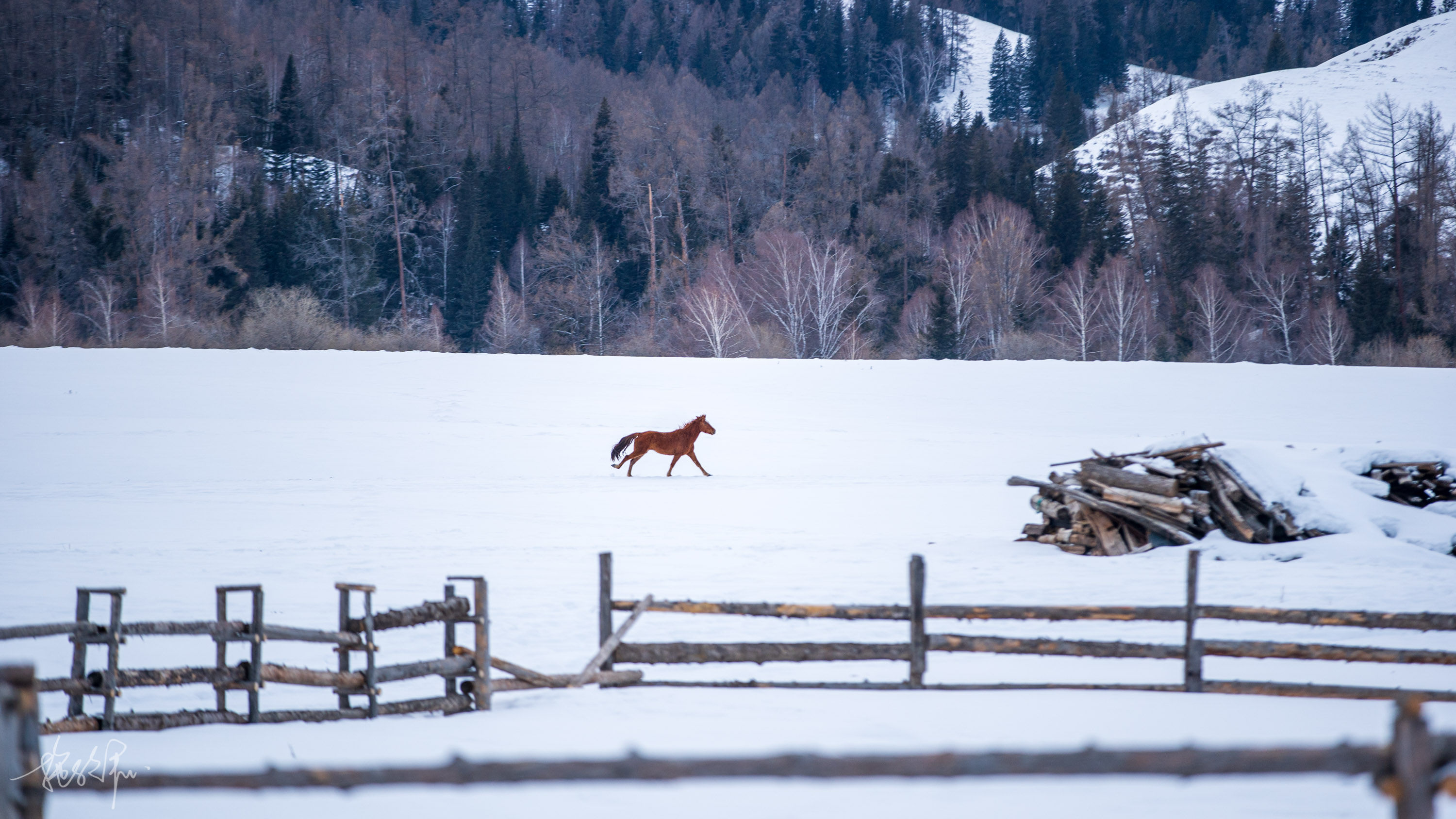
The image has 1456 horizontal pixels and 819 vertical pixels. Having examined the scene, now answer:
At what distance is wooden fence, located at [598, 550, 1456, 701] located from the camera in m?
7.10

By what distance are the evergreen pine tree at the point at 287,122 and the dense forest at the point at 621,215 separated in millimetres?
234

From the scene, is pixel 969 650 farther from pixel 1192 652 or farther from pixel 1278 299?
pixel 1278 299

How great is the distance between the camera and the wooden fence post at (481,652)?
7.04 meters

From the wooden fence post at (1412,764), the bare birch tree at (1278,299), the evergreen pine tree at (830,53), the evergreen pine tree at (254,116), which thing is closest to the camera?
the wooden fence post at (1412,764)

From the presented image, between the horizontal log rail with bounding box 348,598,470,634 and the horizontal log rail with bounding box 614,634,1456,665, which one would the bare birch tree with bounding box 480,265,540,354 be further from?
the horizontal log rail with bounding box 614,634,1456,665

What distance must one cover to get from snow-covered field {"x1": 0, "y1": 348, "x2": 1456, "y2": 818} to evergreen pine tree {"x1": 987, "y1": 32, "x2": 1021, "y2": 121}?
114 m

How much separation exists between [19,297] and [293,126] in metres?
24.3

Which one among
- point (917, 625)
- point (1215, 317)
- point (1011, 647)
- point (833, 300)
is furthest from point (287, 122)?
point (1011, 647)

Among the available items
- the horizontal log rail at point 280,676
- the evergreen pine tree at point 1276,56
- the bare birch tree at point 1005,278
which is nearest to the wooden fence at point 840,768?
the horizontal log rail at point 280,676

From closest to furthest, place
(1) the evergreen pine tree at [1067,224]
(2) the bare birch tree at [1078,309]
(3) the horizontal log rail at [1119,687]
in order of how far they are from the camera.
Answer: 1. (3) the horizontal log rail at [1119,687]
2. (2) the bare birch tree at [1078,309]
3. (1) the evergreen pine tree at [1067,224]

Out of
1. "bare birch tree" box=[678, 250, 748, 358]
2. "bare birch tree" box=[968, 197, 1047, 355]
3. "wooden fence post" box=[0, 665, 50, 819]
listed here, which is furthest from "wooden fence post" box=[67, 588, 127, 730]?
"bare birch tree" box=[968, 197, 1047, 355]

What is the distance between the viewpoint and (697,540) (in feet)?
43.9

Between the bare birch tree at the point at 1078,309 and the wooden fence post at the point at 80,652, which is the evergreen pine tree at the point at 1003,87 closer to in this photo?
the bare birch tree at the point at 1078,309

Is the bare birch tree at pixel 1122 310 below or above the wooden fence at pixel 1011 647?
above
